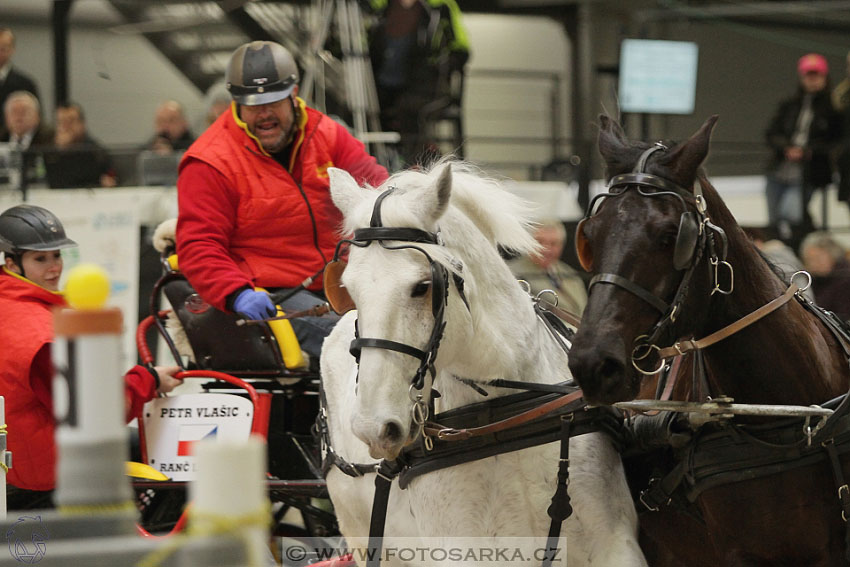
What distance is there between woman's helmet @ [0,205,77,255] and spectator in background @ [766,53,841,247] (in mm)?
6810

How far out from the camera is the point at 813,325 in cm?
327

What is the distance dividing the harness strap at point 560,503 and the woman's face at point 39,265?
7.39ft

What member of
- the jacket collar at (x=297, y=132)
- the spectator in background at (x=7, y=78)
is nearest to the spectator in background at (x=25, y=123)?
the spectator in background at (x=7, y=78)

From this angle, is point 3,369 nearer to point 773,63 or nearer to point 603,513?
point 603,513

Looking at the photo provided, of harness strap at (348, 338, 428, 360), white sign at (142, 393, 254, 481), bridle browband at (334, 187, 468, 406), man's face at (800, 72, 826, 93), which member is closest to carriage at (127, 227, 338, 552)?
white sign at (142, 393, 254, 481)

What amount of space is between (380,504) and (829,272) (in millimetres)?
5008

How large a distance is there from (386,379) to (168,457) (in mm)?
1903

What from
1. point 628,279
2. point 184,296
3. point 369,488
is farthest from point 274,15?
point 628,279

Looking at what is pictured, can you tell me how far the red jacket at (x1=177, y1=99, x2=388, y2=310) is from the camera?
4418 millimetres

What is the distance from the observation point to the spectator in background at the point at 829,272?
7.28 meters

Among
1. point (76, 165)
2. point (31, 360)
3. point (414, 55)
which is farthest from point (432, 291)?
point (76, 165)

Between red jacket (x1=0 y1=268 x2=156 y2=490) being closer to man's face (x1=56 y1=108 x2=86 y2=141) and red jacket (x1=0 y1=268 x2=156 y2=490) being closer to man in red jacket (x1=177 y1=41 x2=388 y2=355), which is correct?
man in red jacket (x1=177 y1=41 x2=388 y2=355)

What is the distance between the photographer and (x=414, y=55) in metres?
9.70
